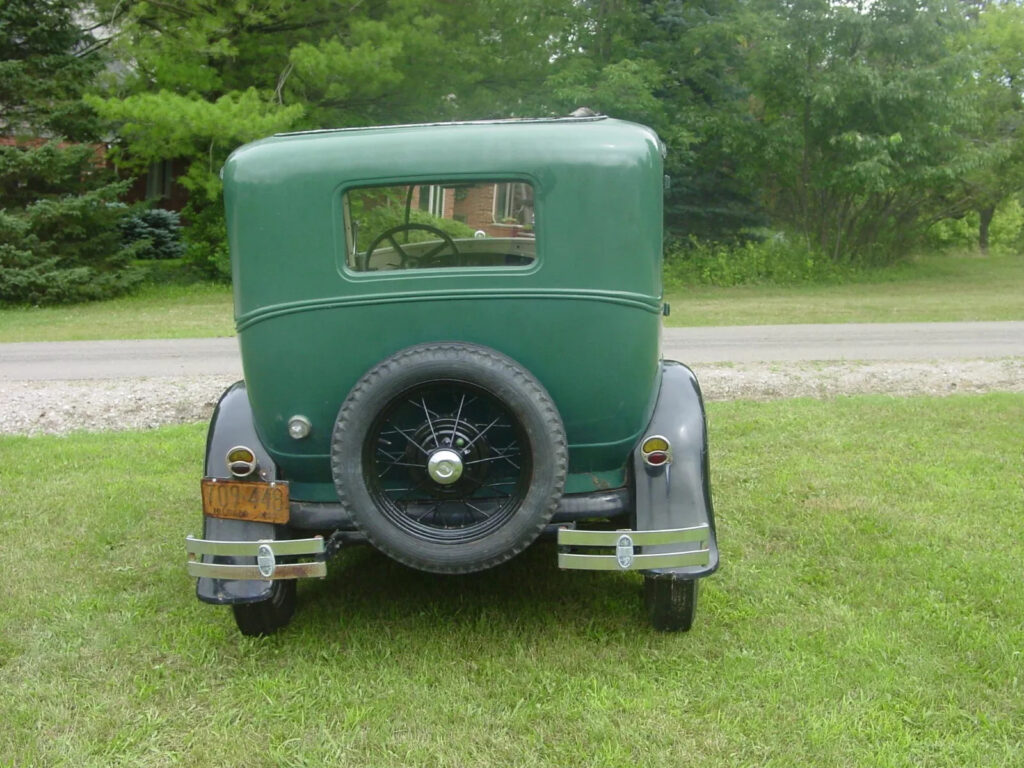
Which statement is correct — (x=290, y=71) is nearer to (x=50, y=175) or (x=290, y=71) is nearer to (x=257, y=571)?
(x=50, y=175)

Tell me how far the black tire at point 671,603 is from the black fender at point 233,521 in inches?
59.9

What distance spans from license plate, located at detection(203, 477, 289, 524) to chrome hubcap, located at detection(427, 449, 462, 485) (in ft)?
2.02

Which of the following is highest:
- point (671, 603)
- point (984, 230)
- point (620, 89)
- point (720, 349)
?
point (620, 89)

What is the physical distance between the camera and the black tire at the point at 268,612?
12.2 ft

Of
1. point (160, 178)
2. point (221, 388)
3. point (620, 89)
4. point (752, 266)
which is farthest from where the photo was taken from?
point (160, 178)

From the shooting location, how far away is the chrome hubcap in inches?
134

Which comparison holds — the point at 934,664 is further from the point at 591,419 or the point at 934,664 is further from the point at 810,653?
the point at 591,419

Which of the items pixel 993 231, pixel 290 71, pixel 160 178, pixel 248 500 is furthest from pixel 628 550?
pixel 993 231

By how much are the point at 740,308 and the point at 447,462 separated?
12912 millimetres

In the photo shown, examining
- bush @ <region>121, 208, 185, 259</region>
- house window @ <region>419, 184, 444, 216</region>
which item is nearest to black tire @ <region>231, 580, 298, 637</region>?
house window @ <region>419, 184, 444, 216</region>

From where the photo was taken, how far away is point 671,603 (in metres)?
3.70

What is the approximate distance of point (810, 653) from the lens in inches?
141

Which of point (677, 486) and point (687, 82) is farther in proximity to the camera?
point (687, 82)

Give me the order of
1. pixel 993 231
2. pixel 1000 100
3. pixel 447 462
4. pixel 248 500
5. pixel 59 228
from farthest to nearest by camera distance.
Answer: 1. pixel 993 231
2. pixel 1000 100
3. pixel 59 228
4. pixel 248 500
5. pixel 447 462
